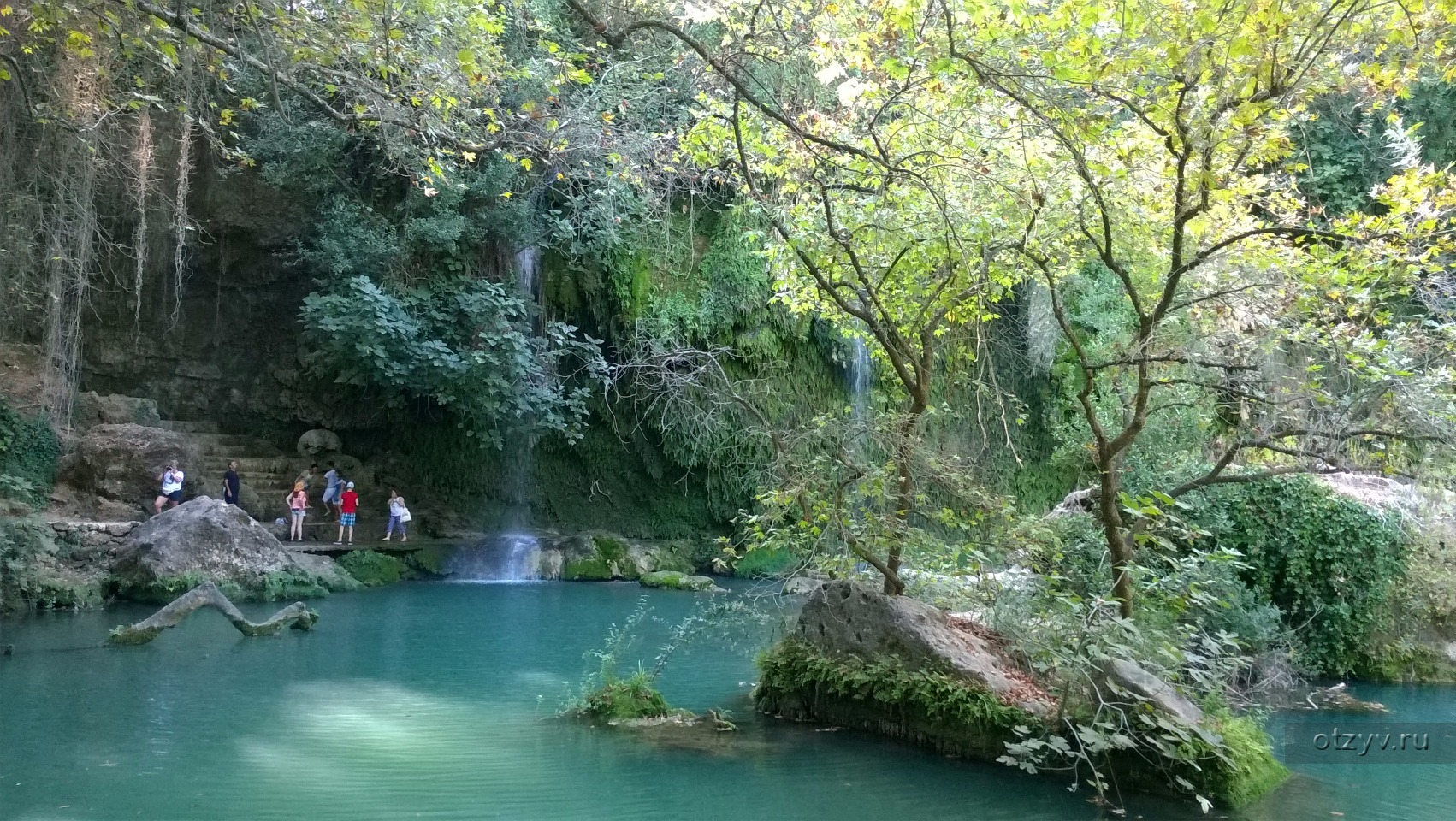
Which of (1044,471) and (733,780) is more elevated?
(1044,471)

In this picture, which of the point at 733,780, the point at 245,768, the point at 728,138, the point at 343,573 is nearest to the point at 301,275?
the point at 343,573

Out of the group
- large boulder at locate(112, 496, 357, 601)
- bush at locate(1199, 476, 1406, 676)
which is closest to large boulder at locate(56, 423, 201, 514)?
large boulder at locate(112, 496, 357, 601)

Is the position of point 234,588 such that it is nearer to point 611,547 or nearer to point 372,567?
point 372,567

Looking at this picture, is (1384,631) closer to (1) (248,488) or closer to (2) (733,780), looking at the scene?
(2) (733,780)

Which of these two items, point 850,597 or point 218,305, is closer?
point 850,597

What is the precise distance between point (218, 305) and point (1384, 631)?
Answer: 2169 cm

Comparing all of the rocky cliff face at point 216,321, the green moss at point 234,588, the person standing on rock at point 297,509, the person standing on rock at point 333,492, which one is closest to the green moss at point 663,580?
the green moss at point 234,588

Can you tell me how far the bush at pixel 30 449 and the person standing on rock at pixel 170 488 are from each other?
1.79 meters

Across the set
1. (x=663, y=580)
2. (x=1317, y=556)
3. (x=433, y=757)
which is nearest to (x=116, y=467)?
(x=663, y=580)

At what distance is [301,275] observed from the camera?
2156 cm

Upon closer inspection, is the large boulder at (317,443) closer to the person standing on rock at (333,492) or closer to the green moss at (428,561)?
the person standing on rock at (333,492)

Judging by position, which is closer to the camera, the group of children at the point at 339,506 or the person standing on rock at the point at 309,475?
the group of children at the point at 339,506

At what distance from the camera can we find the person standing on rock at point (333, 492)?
1956 cm

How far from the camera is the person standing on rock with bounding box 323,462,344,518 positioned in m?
19.6
